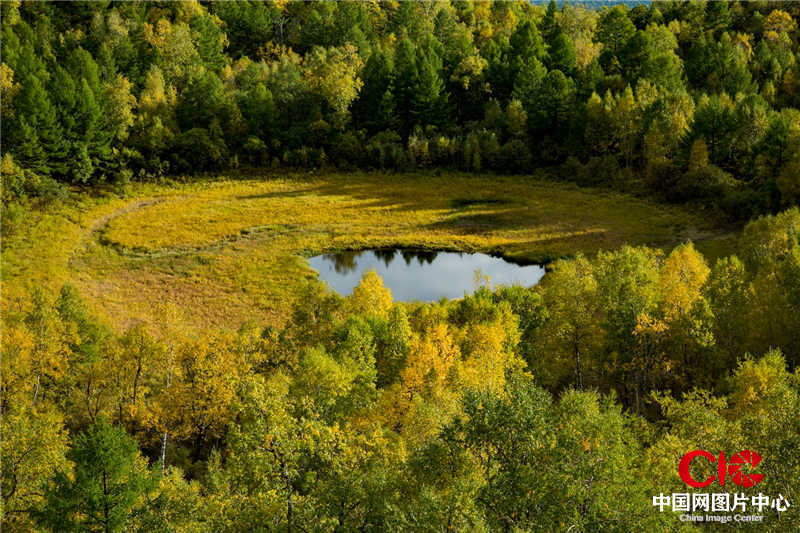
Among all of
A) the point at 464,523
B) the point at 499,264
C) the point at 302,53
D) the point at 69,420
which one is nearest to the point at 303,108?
the point at 302,53

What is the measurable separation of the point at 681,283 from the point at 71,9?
149 meters

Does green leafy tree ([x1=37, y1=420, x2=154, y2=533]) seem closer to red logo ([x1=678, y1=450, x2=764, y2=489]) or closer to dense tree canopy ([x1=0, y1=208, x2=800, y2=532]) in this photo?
dense tree canopy ([x1=0, y1=208, x2=800, y2=532])

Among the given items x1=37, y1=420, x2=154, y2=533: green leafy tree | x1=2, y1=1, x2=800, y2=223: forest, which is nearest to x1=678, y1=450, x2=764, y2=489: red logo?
x1=37, y1=420, x2=154, y2=533: green leafy tree

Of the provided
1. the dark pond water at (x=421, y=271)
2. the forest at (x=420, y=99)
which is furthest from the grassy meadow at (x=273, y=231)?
the forest at (x=420, y=99)

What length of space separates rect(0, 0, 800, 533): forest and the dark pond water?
305 centimetres

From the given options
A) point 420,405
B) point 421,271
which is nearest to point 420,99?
point 421,271

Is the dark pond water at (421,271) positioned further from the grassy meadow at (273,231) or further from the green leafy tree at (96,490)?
the green leafy tree at (96,490)

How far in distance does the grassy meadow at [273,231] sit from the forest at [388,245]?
0.56 m

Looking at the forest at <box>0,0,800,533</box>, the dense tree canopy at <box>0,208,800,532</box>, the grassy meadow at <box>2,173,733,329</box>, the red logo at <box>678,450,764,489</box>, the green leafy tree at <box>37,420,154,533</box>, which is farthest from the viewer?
the grassy meadow at <box>2,173,733,329</box>

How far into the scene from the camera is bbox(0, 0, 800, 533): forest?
22156 mm

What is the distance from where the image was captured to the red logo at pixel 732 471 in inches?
880

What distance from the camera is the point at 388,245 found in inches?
3440

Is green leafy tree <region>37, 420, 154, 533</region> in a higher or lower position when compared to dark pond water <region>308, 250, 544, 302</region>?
higher

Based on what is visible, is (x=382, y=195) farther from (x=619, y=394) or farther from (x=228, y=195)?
(x=619, y=394)
